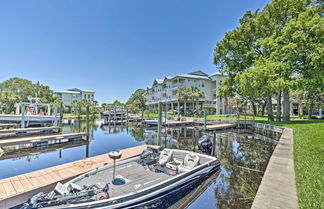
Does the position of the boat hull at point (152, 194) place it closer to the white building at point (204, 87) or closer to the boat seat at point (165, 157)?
the boat seat at point (165, 157)

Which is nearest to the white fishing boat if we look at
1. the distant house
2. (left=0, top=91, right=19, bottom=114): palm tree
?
(left=0, top=91, right=19, bottom=114): palm tree

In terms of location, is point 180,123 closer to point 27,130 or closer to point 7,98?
point 27,130

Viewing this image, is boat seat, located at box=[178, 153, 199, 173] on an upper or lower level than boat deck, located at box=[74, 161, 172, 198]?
upper

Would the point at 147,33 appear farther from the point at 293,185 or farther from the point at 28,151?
the point at 293,185

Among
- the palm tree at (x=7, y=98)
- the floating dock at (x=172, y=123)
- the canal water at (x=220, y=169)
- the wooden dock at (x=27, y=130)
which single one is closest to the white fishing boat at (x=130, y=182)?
the canal water at (x=220, y=169)

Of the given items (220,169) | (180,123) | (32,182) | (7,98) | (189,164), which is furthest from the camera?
(7,98)

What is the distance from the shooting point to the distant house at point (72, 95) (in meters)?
68.7

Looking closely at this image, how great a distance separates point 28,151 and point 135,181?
1069cm

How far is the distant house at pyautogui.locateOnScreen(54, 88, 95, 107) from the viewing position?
68.7 meters

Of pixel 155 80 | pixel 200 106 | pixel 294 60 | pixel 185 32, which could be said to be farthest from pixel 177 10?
pixel 155 80

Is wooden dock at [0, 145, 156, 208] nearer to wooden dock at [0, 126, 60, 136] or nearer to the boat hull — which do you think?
the boat hull

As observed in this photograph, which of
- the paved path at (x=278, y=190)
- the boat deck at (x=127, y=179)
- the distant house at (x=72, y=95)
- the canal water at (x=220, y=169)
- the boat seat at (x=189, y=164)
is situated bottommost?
the canal water at (x=220, y=169)

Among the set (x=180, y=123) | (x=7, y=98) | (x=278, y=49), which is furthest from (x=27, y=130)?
(x=278, y=49)

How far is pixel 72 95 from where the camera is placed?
70000 millimetres
